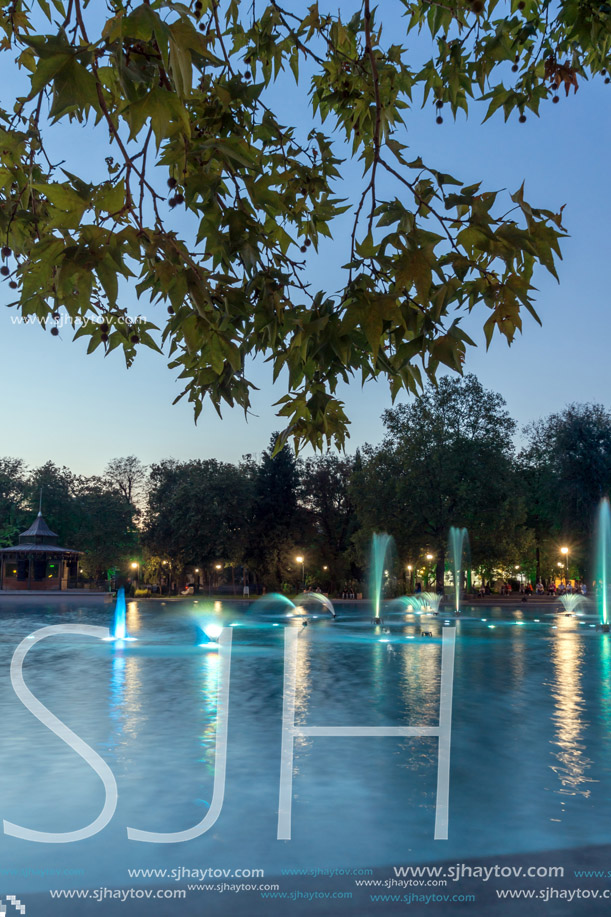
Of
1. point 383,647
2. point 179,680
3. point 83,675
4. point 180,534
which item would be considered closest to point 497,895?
point 179,680

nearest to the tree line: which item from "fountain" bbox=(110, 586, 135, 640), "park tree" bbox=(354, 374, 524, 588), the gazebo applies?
"park tree" bbox=(354, 374, 524, 588)

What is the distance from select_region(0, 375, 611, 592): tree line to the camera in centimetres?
5944

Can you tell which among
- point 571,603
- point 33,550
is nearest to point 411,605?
point 571,603

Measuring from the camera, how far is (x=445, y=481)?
191 feet

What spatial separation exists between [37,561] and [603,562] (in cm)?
4954

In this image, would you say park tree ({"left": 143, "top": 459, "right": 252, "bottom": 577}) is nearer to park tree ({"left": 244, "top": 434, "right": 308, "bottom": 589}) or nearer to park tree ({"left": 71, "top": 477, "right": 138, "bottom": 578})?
park tree ({"left": 244, "top": 434, "right": 308, "bottom": 589})

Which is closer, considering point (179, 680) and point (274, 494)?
point (179, 680)

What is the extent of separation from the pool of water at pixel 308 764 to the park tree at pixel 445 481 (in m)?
38.3

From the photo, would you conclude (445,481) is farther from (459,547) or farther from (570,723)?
(570,723)

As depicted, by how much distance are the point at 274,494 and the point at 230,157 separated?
7419cm

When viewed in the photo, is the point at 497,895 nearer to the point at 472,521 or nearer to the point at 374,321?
the point at 374,321

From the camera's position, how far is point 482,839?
7281mm

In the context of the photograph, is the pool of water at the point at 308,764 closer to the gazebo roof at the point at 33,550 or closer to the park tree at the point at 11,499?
the gazebo roof at the point at 33,550

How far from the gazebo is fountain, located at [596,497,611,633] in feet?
142
